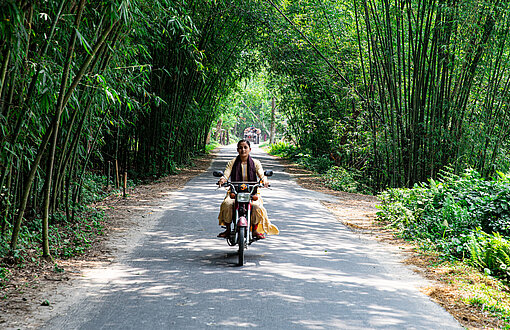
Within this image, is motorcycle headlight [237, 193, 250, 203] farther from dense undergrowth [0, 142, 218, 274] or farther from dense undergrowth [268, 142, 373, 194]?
dense undergrowth [268, 142, 373, 194]

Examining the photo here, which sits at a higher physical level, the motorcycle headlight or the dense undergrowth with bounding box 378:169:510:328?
the motorcycle headlight

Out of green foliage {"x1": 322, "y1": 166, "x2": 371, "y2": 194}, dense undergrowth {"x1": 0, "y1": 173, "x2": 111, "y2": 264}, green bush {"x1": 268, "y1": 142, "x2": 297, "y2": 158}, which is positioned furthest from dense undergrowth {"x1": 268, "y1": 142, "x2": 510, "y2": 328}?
green bush {"x1": 268, "y1": 142, "x2": 297, "y2": 158}

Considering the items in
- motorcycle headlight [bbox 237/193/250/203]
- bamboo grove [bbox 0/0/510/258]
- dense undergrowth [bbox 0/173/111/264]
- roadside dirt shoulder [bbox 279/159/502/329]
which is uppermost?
bamboo grove [bbox 0/0/510/258]

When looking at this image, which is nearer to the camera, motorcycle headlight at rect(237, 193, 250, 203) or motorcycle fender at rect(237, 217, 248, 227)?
A: motorcycle fender at rect(237, 217, 248, 227)

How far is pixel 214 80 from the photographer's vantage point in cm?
1827

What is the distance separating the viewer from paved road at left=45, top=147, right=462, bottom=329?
3.45 meters

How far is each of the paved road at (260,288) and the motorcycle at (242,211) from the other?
0.70 ft

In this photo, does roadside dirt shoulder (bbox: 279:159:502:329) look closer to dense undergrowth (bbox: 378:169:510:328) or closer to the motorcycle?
dense undergrowth (bbox: 378:169:510:328)

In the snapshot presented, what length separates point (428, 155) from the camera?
920 cm

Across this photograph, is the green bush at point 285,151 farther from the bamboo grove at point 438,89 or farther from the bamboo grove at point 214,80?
the bamboo grove at point 438,89

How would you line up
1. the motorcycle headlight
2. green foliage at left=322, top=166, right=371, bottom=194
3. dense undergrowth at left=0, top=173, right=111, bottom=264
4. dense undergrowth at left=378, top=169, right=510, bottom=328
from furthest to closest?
green foliage at left=322, top=166, right=371, bottom=194 → the motorcycle headlight → dense undergrowth at left=0, top=173, right=111, bottom=264 → dense undergrowth at left=378, top=169, right=510, bottom=328

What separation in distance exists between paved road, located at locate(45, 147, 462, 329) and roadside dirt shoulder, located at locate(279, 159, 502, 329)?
0.46 ft

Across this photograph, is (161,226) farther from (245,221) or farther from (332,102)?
(332,102)

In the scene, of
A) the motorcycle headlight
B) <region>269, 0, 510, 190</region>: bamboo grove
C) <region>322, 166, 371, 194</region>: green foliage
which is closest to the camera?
the motorcycle headlight
